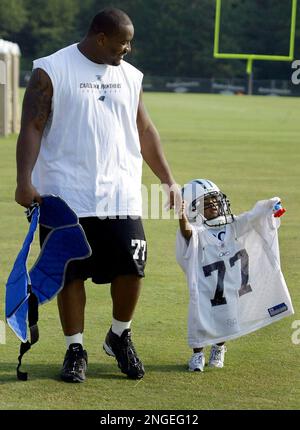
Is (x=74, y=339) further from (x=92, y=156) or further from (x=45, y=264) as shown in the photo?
(x=92, y=156)

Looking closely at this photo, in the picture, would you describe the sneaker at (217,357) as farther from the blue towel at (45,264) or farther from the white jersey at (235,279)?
the blue towel at (45,264)

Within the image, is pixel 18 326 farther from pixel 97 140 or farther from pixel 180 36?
pixel 180 36

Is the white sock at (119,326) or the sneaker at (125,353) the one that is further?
the white sock at (119,326)

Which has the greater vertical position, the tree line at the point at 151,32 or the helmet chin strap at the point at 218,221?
the helmet chin strap at the point at 218,221

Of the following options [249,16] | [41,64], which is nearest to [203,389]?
[41,64]

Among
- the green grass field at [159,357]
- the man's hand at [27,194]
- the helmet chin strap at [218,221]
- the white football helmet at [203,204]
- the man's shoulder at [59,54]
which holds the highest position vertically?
the man's shoulder at [59,54]

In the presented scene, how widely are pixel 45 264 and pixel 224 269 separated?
1033mm

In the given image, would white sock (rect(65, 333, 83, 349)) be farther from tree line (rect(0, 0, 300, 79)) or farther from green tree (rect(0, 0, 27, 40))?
green tree (rect(0, 0, 27, 40))

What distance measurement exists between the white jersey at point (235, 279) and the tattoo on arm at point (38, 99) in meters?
1.11

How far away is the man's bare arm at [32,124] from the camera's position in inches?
233

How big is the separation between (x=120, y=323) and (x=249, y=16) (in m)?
49.2

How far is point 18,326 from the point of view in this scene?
600 centimetres

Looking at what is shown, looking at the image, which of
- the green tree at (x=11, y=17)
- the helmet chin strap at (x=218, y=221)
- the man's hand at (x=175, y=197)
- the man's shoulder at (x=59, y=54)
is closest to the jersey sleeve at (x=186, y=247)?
the helmet chin strap at (x=218, y=221)

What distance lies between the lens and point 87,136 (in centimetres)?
598
